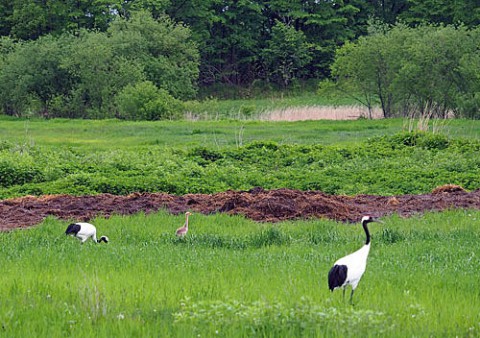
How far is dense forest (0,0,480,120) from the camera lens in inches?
1884

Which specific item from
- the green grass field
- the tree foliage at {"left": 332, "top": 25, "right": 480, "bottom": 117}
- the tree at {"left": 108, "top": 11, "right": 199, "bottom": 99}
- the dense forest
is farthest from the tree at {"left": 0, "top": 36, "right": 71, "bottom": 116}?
the green grass field

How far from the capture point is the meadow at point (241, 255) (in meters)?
7.91

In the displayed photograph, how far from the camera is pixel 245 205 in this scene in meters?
19.0

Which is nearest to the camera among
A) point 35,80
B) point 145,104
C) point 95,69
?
point 145,104

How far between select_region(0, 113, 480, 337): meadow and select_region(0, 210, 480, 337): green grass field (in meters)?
0.02

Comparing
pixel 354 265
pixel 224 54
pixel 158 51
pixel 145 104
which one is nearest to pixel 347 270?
pixel 354 265

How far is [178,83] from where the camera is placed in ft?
211

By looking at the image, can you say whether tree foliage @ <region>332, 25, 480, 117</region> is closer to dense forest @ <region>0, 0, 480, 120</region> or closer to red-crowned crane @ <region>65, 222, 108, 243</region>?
dense forest @ <region>0, 0, 480, 120</region>

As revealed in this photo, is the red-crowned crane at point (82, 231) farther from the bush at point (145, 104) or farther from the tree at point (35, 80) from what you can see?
the tree at point (35, 80)

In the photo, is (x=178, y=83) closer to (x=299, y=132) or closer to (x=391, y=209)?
(x=299, y=132)

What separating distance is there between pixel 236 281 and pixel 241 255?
2.76 metres

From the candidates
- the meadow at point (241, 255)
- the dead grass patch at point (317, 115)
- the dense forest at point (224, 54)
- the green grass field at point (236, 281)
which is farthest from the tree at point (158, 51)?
the green grass field at point (236, 281)

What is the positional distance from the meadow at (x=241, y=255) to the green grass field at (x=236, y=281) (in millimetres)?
24

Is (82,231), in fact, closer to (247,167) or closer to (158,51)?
(247,167)
